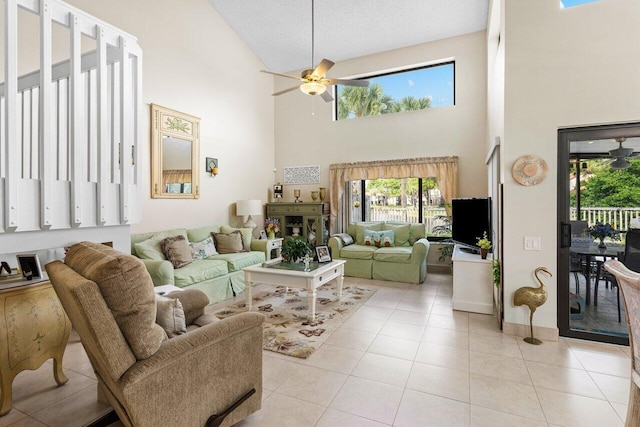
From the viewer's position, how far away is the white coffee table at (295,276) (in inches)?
137

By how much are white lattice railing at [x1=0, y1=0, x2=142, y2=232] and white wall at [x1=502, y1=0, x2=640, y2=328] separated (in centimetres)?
329

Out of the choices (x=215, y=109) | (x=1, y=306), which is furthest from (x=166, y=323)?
(x=215, y=109)

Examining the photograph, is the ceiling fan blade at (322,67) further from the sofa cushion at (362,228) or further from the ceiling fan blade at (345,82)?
the sofa cushion at (362,228)

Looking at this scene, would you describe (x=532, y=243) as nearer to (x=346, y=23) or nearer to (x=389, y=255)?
(x=389, y=255)

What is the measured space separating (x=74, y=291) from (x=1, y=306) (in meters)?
1.25

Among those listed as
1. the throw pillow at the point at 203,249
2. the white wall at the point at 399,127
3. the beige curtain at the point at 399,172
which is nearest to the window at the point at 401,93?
the white wall at the point at 399,127

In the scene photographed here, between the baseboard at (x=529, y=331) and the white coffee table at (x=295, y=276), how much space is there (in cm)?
194

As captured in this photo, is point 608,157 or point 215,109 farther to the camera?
point 215,109

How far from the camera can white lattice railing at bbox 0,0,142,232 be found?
1.51 metres

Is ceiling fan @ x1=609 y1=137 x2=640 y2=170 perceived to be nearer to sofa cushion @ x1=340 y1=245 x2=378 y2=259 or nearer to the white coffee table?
the white coffee table

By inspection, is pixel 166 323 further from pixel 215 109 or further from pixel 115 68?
pixel 215 109

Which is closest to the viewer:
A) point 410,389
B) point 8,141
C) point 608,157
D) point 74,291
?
point 74,291

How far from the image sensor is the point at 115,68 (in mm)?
2066

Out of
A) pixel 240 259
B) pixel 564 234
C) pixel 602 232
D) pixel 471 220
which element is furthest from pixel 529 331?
pixel 240 259
